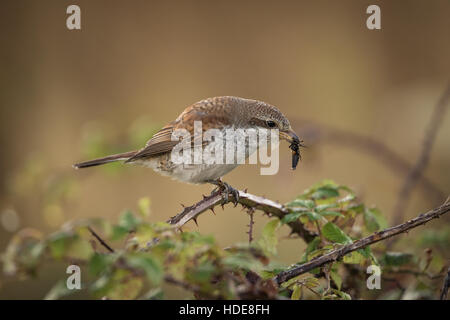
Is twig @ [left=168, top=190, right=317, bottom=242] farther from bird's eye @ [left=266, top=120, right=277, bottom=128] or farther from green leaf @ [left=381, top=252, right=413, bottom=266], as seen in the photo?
bird's eye @ [left=266, top=120, right=277, bottom=128]

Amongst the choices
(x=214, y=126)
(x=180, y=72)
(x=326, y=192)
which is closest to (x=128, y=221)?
(x=326, y=192)

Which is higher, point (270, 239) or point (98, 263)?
point (98, 263)

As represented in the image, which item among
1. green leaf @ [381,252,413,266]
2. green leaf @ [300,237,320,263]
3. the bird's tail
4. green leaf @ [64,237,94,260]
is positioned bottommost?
green leaf @ [381,252,413,266]

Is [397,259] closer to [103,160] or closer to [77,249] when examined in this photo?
[77,249]

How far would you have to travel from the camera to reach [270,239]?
5.80ft

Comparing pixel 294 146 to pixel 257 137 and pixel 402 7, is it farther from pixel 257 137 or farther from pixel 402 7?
pixel 402 7

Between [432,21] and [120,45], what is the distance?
145 inches

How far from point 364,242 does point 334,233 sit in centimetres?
21

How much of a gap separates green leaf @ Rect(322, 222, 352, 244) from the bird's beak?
885 millimetres

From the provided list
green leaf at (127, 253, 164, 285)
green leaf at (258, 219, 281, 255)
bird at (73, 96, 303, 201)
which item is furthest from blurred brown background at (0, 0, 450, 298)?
green leaf at (127, 253, 164, 285)

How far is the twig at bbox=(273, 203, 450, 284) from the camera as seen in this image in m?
1.45

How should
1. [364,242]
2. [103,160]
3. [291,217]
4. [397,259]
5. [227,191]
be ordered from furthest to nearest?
[103,160]
[227,191]
[397,259]
[291,217]
[364,242]

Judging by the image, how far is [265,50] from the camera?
6.25 metres
